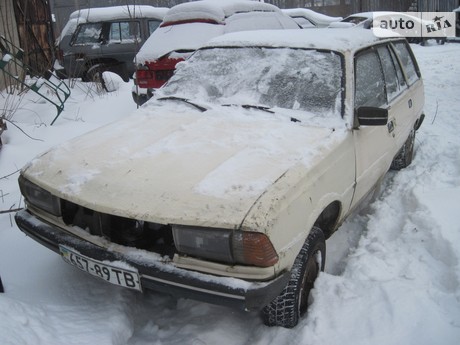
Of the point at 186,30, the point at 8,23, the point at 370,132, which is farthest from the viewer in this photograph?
the point at 8,23

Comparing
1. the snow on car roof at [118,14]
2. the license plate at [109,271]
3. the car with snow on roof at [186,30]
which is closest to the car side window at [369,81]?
the license plate at [109,271]

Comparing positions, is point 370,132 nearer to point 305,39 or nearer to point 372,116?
point 372,116

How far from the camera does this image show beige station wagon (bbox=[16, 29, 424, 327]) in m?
2.01

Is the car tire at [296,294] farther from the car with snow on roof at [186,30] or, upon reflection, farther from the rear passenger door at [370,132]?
the car with snow on roof at [186,30]

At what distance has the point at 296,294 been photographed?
7.64 feet

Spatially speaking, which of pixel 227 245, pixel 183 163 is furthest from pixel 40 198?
pixel 227 245

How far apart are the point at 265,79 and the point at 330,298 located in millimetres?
1589

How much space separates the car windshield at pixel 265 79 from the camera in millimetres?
2984

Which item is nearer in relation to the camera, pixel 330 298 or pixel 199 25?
pixel 330 298

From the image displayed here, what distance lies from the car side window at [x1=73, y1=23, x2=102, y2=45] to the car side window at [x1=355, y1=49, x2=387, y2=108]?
7.36 m

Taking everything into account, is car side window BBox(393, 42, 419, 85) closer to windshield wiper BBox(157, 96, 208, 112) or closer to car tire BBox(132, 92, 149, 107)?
windshield wiper BBox(157, 96, 208, 112)

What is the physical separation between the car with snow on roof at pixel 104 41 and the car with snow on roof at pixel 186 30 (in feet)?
9.22

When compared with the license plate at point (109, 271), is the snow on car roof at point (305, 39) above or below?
above

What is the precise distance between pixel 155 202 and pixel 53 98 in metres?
5.96
